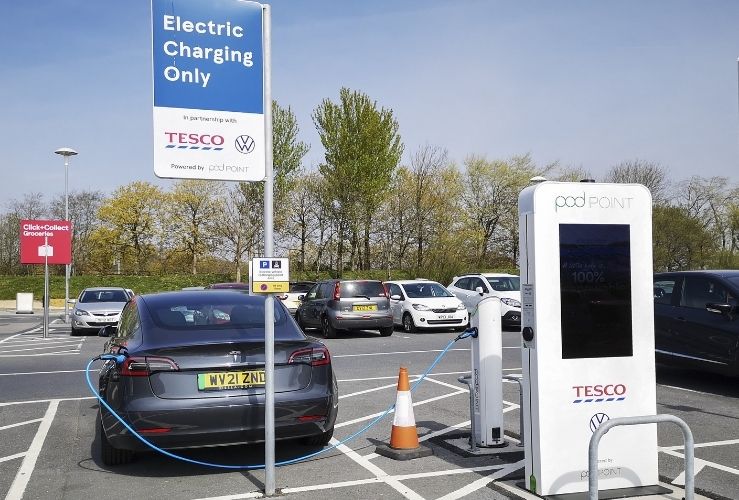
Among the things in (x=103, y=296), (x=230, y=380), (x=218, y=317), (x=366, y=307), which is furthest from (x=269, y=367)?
(x=103, y=296)

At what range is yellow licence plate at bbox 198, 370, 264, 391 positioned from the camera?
5820 mm

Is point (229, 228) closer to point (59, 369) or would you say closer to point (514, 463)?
point (59, 369)

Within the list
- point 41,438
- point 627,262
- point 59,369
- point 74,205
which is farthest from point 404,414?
point 74,205

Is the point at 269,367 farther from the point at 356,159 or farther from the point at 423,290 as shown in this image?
the point at 356,159

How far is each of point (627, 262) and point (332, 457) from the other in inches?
122

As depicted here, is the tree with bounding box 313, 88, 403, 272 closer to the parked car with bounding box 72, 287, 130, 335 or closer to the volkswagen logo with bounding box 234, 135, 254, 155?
the parked car with bounding box 72, 287, 130, 335

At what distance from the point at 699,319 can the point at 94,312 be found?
55.9ft

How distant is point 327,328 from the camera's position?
20.3 m

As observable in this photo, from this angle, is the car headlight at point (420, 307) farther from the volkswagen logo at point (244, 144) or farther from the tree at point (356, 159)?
the tree at point (356, 159)


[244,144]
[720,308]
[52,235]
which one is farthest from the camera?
[52,235]

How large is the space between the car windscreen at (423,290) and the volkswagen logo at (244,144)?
16636 mm

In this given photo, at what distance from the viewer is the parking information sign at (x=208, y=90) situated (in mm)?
5488

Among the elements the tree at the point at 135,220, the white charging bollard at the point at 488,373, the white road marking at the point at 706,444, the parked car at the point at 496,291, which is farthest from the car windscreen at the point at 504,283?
the tree at the point at 135,220

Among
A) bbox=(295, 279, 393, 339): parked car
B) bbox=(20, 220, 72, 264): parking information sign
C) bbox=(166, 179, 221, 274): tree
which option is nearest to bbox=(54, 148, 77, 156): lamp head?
bbox=(20, 220, 72, 264): parking information sign
